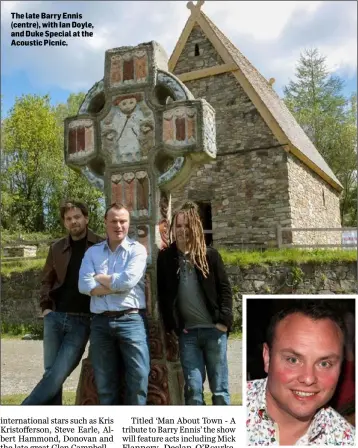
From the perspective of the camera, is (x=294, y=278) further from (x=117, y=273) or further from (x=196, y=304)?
(x=117, y=273)

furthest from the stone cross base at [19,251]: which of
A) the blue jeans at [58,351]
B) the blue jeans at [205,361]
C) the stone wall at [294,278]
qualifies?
the blue jeans at [205,361]

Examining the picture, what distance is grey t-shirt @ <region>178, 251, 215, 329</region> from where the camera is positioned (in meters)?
3.50

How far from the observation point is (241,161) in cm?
1445

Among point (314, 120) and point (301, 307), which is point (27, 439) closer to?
point (301, 307)

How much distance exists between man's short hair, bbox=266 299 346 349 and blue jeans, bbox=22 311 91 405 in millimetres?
1234

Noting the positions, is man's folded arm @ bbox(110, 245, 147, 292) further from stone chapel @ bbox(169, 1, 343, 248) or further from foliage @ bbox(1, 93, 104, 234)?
foliage @ bbox(1, 93, 104, 234)

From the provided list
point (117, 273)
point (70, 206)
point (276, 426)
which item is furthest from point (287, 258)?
point (117, 273)

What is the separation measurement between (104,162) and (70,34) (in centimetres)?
115

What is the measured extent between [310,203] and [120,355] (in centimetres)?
1258

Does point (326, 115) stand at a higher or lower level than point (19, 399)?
higher

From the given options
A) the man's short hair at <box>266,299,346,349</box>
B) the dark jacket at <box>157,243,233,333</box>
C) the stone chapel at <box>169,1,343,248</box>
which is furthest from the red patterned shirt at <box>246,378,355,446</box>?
the stone chapel at <box>169,1,343,248</box>

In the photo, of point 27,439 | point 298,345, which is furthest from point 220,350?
point 27,439

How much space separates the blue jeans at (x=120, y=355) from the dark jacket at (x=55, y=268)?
0.39 m

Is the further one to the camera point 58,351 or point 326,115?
point 326,115
